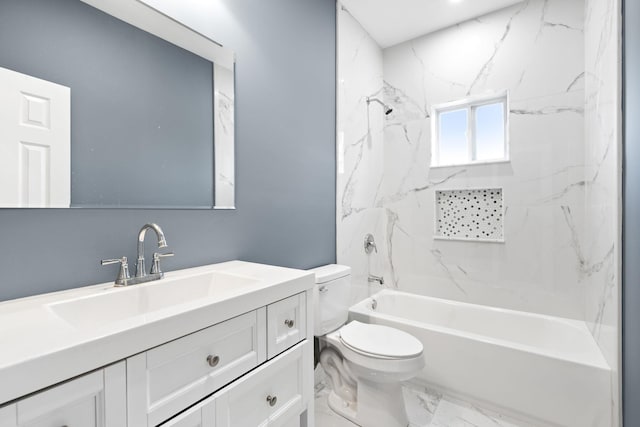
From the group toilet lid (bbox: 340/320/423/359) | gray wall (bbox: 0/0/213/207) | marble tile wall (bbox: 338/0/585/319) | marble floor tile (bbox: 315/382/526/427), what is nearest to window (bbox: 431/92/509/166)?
marble tile wall (bbox: 338/0/585/319)

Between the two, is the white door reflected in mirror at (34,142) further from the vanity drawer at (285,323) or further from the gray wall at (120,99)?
the vanity drawer at (285,323)

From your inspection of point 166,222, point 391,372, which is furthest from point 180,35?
point 391,372

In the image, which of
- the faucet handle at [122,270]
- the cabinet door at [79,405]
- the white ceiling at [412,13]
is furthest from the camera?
the white ceiling at [412,13]

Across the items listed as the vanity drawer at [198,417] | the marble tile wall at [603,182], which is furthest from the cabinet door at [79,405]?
the marble tile wall at [603,182]

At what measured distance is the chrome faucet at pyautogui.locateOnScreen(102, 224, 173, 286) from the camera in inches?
41.8

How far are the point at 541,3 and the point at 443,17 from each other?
2.24 feet

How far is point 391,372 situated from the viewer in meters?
1.50

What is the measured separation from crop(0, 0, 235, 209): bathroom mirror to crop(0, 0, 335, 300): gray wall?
0.07 metres

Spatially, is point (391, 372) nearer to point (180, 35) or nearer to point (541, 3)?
point (180, 35)

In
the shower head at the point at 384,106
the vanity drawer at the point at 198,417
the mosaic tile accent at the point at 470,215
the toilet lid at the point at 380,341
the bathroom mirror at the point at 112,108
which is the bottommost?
the toilet lid at the point at 380,341

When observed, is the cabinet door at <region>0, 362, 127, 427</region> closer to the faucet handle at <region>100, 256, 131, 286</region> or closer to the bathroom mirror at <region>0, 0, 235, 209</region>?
the faucet handle at <region>100, 256, 131, 286</region>

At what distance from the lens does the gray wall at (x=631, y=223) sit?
116cm

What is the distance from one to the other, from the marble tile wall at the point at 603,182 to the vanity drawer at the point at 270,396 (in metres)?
1.50

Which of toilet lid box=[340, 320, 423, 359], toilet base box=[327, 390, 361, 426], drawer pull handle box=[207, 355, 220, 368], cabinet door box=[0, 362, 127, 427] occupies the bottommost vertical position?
toilet base box=[327, 390, 361, 426]
